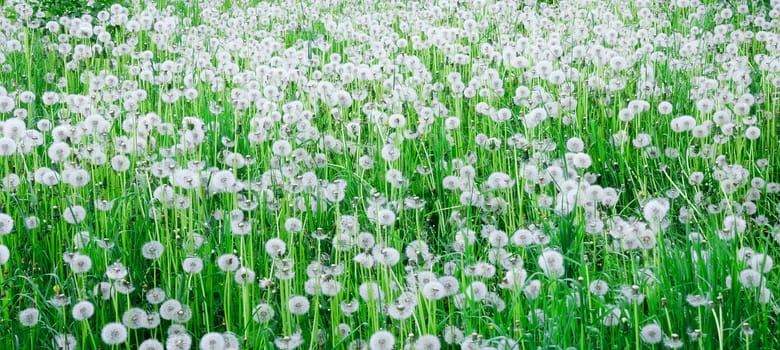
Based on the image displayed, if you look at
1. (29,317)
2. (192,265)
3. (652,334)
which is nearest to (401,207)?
(192,265)

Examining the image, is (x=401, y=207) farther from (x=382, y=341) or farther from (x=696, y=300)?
(x=696, y=300)

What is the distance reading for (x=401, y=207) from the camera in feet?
10.5

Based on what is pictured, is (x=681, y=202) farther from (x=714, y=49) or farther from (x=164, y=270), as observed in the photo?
(x=714, y=49)

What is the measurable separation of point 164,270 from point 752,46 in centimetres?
498

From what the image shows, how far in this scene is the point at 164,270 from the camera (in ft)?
8.98

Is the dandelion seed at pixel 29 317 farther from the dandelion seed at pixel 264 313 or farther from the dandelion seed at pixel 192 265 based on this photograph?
the dandelion seed at pixel 264 313

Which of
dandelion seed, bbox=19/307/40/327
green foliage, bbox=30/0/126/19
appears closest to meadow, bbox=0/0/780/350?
dandelion seed, bbox=19/307/40/327

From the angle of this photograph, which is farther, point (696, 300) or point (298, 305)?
point (298, 305)

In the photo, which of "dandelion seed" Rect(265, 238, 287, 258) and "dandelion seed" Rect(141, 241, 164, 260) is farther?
"dandelion seed" Rect(141, 241, 164, 260)

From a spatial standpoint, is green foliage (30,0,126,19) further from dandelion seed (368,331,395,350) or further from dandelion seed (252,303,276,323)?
dandelion seed (368,331,395,350)

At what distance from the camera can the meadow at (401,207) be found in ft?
7.72

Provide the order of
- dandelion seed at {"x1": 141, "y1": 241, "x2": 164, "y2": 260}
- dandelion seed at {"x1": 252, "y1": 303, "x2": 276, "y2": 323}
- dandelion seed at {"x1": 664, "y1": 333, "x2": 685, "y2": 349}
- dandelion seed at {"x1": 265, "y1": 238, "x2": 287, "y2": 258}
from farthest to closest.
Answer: dandelion seed at {"x1": 141, "y1": 241, "x2": 164, "y2": 260} < dandelion seed at {"x1": 265, "y1": 238, "x2": 287, "y2": 258} < dandelion seed at {"x1": 252, "y1": 303, "x2": 276, "y2": 323} < dandelion seed at {"x1": 664, "y1": 333, "x2": 685, "y2": 349}

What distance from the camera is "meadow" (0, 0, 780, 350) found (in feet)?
7.72

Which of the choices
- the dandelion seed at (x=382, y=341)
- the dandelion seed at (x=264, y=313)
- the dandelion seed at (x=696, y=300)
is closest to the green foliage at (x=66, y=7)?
the dandelion seed at (x=264, y=313)
